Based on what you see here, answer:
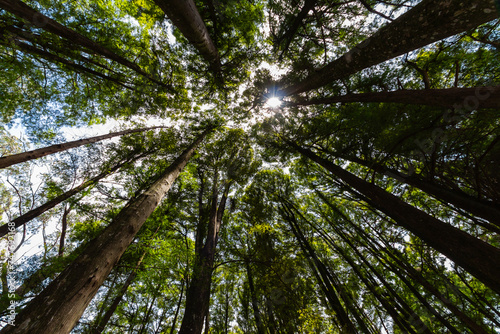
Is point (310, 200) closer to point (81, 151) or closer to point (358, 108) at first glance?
point (358, 108)

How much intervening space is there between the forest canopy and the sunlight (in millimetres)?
60

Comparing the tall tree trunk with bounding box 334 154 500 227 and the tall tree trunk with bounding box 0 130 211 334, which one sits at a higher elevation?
the tall tree trunk with bounding box 334 154 500 227

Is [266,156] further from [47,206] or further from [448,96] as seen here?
[47,206]

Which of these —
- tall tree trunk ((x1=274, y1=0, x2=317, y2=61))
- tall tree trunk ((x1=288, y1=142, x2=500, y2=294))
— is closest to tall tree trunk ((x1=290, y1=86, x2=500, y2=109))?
tall tree trunk ((x1=288, y1=142, x2=500, y2=294))

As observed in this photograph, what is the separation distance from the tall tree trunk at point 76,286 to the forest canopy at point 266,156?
0.01m

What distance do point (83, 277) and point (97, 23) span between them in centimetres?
758

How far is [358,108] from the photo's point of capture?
5047mm

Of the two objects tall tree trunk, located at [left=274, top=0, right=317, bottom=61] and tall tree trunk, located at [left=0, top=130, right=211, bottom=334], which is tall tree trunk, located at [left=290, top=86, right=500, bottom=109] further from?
tall tree trunk, located at [left=0, top=130, right=211, bottom=334]

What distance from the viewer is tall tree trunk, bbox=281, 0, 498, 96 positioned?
5.75 feet

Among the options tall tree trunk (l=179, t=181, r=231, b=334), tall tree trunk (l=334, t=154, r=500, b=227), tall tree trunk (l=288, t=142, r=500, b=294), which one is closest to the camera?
tall tree trunk (l=288, t=142, r=500, b=294)

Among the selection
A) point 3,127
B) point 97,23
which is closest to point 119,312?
point 3,127

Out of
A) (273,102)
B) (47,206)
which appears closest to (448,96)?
(273,102)

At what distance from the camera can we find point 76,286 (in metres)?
1.29

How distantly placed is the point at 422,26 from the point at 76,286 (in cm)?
451
